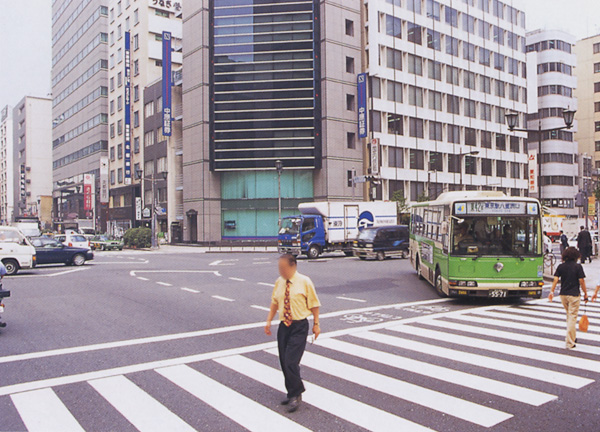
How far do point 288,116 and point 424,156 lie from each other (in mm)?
17560

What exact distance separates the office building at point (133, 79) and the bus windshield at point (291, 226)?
113 feet

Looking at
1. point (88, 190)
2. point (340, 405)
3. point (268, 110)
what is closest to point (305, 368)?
point (340, 405)

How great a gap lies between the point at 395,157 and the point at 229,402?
51601 mm

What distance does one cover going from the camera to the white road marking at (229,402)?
18.2ft

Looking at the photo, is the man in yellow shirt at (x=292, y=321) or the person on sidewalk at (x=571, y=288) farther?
the person on sidewalk at (x=571, y=288)

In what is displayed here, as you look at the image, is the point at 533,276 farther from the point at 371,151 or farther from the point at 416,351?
the point at 371,151

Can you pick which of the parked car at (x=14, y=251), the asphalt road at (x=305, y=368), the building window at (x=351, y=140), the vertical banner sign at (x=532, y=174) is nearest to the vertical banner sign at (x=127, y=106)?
the building window at (x=351, y=140)

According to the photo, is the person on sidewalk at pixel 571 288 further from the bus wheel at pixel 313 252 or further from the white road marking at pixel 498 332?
the bus wheel at pixel 313 252

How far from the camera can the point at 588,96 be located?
85.2 metres

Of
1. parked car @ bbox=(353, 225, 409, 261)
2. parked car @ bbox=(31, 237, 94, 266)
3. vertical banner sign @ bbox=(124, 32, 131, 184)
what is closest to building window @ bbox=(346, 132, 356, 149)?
parked car @ bbox=(353, 225, 409, 261)

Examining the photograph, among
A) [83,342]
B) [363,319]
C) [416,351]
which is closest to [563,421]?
[416,351]

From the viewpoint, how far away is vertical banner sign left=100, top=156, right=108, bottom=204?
251 ft

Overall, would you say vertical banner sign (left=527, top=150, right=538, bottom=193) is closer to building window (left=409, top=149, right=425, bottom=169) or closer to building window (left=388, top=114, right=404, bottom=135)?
building window (left=409, top=149, right=425, bottom=169)

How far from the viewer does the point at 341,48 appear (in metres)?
51.8
